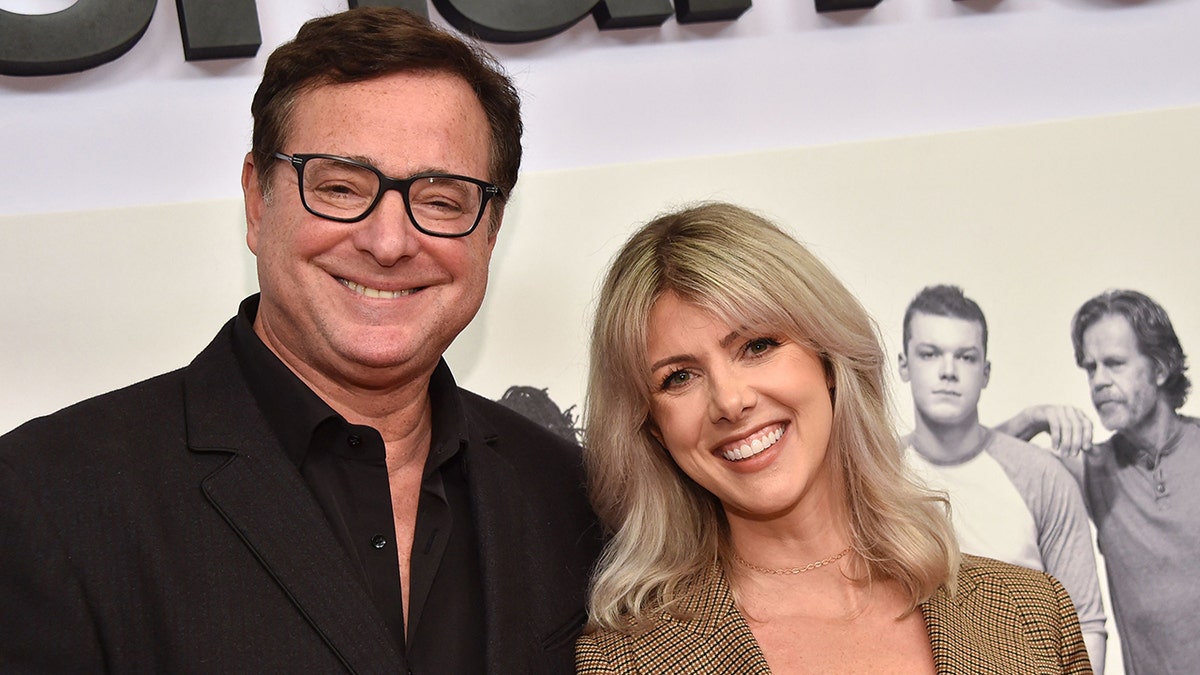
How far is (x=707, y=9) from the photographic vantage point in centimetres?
292

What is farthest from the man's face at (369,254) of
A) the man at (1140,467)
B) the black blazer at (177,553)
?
the man at (1140,467)

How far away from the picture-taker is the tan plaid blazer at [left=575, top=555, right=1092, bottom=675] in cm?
218

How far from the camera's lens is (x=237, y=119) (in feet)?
8.80

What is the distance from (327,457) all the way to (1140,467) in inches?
76.7

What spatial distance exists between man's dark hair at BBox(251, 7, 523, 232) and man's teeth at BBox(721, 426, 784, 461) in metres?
0.61

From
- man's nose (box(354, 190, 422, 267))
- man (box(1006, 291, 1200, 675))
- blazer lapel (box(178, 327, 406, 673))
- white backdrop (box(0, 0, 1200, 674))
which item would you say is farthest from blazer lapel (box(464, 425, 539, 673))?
man (box(1006, 291, 1200, 675))

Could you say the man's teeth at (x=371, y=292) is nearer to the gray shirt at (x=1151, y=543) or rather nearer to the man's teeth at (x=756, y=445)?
the man's teeth at (x=756, y=445)

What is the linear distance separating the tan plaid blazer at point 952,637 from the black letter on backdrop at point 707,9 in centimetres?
131

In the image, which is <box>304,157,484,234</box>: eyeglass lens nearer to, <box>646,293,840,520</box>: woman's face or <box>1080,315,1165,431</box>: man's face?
<box>646,293,840,520</box>: woman's face

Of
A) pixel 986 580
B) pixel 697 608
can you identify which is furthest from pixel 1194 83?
pixel 697 608

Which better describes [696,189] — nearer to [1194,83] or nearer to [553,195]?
[553,195]

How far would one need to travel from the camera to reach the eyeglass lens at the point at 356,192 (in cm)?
206

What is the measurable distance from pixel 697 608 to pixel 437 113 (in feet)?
3.25

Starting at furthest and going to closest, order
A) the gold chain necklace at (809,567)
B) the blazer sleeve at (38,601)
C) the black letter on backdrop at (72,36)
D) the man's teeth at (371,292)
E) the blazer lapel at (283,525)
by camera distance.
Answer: the black letter on backdrop at (72,36) < the gold chain necklace at (809,567) < the man's teeth at (371,292) < the blazer lapel at (283,525) < the blazer sleeve at (38,601)
